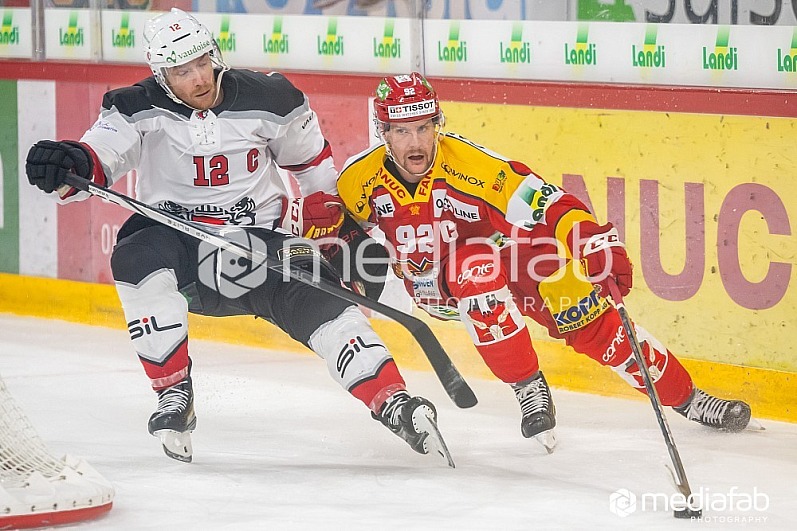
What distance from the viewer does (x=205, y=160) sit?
12.9 feet

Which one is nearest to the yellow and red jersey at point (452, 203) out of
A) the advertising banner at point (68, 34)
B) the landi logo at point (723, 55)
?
the landi logo at point (723, 55)

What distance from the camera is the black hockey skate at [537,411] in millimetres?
3787

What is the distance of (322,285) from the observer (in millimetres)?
3676

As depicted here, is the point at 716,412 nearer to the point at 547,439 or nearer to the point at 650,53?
the point at 547,439

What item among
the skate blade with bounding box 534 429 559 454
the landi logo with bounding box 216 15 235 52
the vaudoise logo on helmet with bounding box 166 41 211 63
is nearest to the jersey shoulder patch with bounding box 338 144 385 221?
the vaudoise logo on helmet with bounding box 166 41 211 63

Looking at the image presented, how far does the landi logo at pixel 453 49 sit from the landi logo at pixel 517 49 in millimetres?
180

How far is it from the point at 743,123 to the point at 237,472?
1797mm

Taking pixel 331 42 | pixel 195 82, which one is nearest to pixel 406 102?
pixel 195 82

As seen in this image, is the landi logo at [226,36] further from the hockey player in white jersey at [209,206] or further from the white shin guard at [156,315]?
the white shin guard at [156,315]

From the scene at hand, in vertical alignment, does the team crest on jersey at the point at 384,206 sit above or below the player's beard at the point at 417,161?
below

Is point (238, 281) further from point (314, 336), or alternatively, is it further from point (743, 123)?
point (743, 123)

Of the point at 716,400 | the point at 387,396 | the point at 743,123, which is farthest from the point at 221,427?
the point at 743,123

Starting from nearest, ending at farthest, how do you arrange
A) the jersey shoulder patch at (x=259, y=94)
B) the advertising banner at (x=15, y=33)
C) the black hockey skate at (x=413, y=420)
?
the black hockey skate at (x=413, y=420), the jersey shoulder patch at (x=259, y=94), the advertising banner at (x=15, y=33)

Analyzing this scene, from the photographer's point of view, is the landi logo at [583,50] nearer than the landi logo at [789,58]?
No
